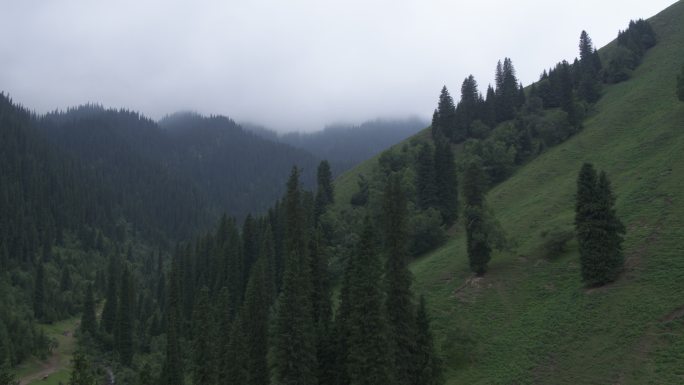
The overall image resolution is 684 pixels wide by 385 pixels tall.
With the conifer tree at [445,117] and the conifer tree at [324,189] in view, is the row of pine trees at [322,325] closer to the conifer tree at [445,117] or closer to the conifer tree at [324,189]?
the conifer tree at [324,189]

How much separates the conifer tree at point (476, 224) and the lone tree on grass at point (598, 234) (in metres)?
14.8

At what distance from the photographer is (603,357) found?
163 ft

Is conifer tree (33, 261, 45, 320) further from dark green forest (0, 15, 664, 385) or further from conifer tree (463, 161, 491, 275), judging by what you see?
conifer tree (463, 161, 491, 275)

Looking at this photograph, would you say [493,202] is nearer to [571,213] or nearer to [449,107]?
[571,213]

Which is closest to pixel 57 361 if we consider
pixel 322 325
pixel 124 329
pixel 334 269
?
pixel 124 329

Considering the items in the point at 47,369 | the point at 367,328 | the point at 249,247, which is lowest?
the point at 47,369

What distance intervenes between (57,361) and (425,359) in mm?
97450

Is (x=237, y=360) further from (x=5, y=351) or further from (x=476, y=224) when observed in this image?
(x=5, y=351)

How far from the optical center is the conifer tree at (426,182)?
11394cm

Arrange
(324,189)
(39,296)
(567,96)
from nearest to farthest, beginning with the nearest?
(567,96) → (324,189) → (39,296)

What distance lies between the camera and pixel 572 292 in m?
61.7

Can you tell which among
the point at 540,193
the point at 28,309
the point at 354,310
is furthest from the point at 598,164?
the point at 28,309

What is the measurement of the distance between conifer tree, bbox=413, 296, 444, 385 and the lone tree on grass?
22440mm

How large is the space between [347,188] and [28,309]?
93.4m
